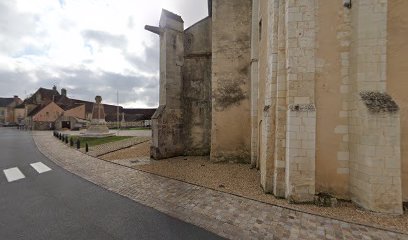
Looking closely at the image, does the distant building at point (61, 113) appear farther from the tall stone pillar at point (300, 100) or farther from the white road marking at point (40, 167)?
the tall stone pillar at point (300, 100)

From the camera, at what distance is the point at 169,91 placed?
1230 centimetres

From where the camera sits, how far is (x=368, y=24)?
5309mm

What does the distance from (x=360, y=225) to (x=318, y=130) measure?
227 cm

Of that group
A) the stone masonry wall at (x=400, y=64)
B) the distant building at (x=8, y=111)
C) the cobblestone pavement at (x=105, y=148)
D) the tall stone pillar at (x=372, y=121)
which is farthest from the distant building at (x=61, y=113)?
the stone masonry wall at (x=400, y=64)

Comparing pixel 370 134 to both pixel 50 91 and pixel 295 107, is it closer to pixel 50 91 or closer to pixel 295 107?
pixel 295 107

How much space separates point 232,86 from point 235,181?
16.3 feet

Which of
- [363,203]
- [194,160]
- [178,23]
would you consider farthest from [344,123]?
[178,23]

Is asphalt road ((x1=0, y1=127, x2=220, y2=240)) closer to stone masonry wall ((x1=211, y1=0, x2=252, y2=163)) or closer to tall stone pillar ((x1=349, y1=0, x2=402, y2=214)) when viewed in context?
tall stone pillar ((x1=349, y1=0, x2=402, y2=214))

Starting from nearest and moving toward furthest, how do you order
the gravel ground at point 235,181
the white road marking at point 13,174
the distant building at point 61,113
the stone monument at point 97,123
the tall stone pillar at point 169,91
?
the gravel ground at point 235,181
the white road marking at point 13,174
the tall stone pillar at point 169,91
the stone monument at point 97,123
the distant building at point 61,113

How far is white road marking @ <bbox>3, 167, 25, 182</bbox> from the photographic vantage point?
797 centimetres

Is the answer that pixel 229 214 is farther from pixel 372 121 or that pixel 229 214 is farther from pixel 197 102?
pixel 197 102

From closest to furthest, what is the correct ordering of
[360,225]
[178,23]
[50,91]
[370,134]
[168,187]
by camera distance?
→ 1. [360,225]
2. [370,134]
3. [168,187]
4. [178,23]
5. [50,91]

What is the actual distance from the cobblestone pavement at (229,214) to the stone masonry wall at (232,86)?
4.05 m

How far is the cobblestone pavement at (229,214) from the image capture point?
4.14 m
